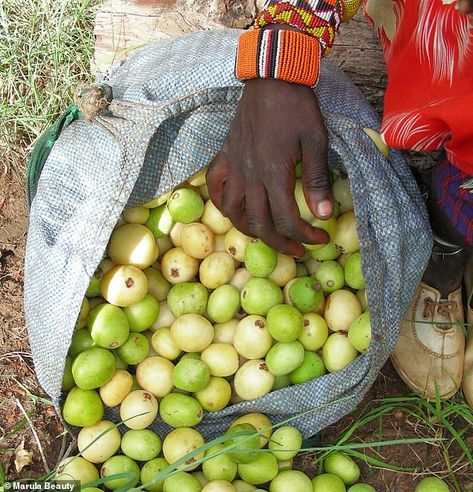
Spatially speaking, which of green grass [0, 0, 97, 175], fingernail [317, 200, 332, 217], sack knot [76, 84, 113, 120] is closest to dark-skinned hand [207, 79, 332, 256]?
fingernail [317, 200, 332, 217]

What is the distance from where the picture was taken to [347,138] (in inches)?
73.1

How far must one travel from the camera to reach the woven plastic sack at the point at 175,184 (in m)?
1.84

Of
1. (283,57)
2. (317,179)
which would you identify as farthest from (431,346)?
(283,57)

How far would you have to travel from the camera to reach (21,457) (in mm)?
2102

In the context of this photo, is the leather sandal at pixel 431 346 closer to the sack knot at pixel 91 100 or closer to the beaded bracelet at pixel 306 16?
the beaded bracelet at pixel 306 16

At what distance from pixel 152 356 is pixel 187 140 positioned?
75cm

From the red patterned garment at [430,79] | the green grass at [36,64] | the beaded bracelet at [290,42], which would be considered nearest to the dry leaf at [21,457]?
the green grass at [36,64]

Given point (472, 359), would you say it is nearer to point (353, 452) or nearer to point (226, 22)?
point (353, 452)

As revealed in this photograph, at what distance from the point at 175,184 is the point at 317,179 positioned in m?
0.55

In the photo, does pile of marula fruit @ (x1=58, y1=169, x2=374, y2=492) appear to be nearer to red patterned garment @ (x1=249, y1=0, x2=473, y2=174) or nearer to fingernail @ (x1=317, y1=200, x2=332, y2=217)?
fingernail @ (x1=317, y1=200, x2=332, y2=217)

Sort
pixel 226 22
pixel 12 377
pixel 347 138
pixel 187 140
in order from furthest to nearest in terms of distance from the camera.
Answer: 1. pixel 226 22
2. pixel 12 377
3. pixel 187 140
4. pixel 347 138

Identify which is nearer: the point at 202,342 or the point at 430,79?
the point at 430,79

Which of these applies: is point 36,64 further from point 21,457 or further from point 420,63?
point 420,63

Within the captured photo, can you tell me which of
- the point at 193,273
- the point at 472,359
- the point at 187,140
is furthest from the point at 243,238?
the point at 472,359
